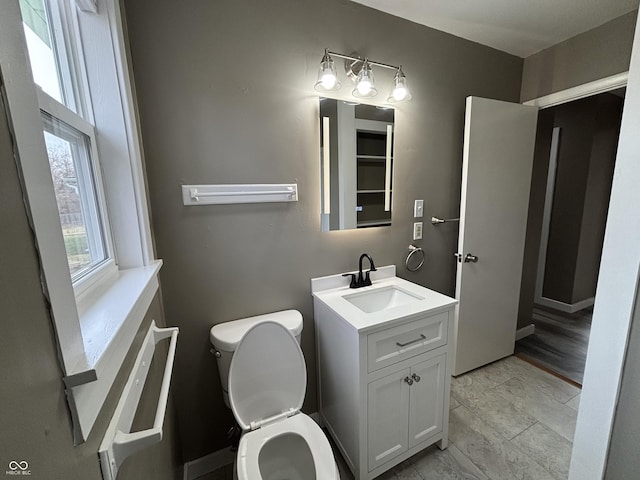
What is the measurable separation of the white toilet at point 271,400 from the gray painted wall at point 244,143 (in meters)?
0.25

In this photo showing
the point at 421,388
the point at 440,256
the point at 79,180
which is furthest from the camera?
the point at 440,256

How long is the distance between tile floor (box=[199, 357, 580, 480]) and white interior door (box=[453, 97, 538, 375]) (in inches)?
8.5

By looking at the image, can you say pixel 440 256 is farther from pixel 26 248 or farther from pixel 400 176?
pixel 26 248

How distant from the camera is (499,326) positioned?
7.02 feet

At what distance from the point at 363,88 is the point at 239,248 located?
3.58ft

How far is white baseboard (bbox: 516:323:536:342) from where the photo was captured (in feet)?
8.33

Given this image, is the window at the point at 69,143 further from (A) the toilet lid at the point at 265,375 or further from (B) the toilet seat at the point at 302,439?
(B) the toilet seat at the point at 302,439

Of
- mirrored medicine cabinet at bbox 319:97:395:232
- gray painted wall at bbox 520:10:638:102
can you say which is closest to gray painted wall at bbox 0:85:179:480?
mirrored medicine cabinet at bbox 319:97:395:232

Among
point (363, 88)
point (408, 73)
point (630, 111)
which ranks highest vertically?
point (408, 73)

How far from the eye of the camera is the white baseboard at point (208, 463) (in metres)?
1.39

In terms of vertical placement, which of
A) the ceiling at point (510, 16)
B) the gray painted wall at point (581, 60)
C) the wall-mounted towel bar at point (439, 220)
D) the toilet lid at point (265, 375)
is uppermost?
the ceiling at point (510, 16)

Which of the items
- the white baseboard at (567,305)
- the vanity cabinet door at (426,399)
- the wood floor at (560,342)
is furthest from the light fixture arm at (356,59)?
the white baseboard at (567,305)

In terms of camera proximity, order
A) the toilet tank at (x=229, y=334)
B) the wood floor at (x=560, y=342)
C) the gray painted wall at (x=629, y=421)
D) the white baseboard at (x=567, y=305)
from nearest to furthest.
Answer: the gray painted wall at (x=629, y=421) < the toilet tank at (x=229, y=334) < the wood floor at (x=560, y=342) < the white baseboard at (x=567, y=305)

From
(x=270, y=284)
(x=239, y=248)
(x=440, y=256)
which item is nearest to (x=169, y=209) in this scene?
(x=239, y=248)
